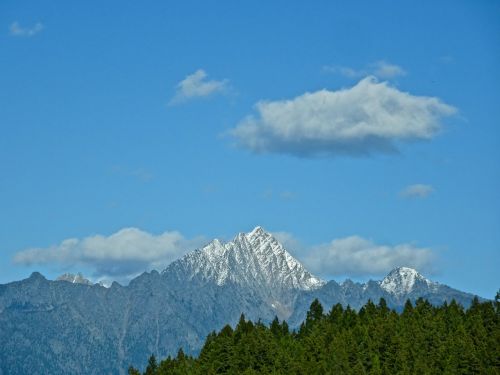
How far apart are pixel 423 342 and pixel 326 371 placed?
20.5 m

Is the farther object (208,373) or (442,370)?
(208,373)

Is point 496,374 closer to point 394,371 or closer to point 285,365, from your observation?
point 394,371

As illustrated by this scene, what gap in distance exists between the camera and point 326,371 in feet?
606

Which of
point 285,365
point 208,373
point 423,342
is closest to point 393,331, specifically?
point 423,342

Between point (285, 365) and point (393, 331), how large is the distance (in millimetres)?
19696

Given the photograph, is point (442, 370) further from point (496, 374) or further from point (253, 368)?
point (253, 368)

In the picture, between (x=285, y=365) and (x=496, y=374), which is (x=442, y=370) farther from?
(x=285, y=365)

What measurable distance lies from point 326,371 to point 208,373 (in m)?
24.0

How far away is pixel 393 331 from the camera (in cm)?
19525

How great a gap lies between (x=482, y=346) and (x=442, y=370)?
11566mm

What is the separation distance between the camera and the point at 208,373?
198 metres

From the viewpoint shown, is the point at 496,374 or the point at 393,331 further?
the point at 393,331

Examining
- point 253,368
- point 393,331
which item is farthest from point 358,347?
point 253,368

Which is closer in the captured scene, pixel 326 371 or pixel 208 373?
pixel 326 371
